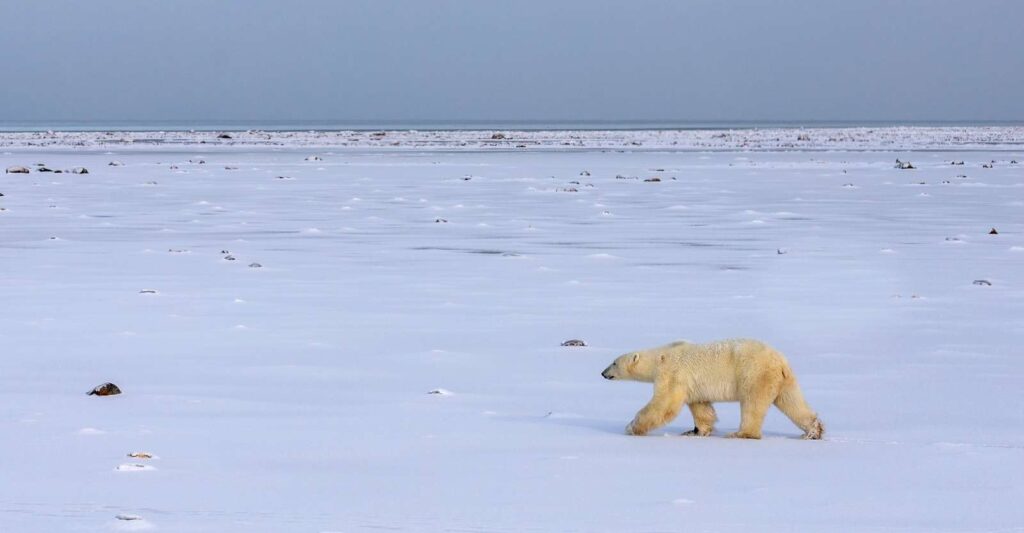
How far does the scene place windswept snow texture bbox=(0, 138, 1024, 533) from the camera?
519 centimetres

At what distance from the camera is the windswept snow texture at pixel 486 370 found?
204 inches

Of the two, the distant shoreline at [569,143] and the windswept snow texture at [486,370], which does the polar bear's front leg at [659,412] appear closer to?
the windswept snow texture at [486,370]

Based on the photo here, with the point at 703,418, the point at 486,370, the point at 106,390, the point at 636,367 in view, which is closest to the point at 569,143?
the point at 486,370

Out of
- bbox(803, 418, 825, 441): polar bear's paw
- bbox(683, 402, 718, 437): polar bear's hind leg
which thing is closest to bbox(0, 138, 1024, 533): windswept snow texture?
bbox(803, 418, 825, 441): polar bear's paw

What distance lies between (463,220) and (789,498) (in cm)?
1516

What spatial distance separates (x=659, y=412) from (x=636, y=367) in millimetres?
393

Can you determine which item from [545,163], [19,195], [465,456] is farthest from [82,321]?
[545,163]

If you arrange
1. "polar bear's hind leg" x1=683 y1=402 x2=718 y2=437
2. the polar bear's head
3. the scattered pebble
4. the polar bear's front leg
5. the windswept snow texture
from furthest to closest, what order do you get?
the scattered pebble < the polar bear's head < "polar bear's hind leg" x1=683 y1=402 x2=718 y2=437 < the polar bear's front leg < the windswept snow texture

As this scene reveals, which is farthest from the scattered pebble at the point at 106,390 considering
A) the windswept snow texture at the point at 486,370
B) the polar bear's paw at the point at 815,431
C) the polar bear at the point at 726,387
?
the polar bear's paw at the point at 815,431

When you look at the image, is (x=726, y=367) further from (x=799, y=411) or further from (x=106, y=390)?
(x=106, y=390)

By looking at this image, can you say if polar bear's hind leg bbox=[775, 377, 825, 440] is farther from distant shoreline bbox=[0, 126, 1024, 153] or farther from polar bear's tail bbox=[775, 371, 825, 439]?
distant shoreline bbox=[0, 126, 1024, 153]

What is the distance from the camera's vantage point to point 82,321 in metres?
10.1

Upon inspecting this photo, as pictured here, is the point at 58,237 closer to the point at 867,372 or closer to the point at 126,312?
the point at 126,312

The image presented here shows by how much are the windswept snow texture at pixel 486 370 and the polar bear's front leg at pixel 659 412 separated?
4.4 inches
